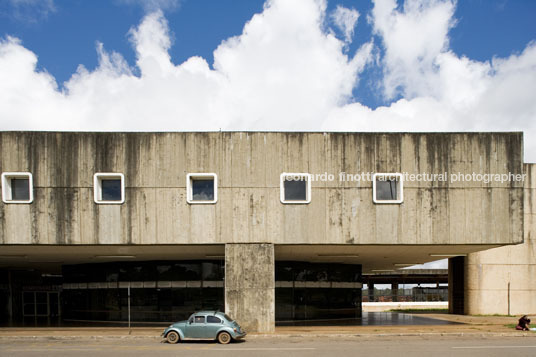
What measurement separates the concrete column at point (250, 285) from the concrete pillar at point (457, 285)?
62.6ft

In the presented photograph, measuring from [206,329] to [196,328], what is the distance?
1.36ft

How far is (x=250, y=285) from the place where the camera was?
787 inches

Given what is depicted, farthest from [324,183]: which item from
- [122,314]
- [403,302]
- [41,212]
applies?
[403,302]

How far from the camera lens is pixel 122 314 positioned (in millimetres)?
26922

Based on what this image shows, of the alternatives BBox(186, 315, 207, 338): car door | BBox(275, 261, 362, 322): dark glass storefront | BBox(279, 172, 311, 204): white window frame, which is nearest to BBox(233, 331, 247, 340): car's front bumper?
BBox(186, 315, 207, 338): car door

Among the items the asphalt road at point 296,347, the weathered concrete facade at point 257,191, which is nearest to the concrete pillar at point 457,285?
the weathered concrete facade at point 257,191

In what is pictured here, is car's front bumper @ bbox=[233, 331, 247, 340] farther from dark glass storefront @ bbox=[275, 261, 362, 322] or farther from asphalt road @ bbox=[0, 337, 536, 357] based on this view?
dark glass storefront @ bbox=[275, 261, 362, 322]

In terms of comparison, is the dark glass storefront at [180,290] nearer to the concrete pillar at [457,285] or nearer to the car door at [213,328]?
the concrete pillar at [457,285]

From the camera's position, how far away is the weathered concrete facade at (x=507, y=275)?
3162 centimetres

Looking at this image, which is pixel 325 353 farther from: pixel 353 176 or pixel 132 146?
pixel 132 146

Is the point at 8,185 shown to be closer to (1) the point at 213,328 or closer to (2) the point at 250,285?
(1) the point at 213,328

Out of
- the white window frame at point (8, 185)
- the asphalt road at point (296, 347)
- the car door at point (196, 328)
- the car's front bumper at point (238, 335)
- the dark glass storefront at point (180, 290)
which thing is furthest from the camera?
the dark glass storefront at point (180, 290)

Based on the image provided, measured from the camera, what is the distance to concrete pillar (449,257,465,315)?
108 feet

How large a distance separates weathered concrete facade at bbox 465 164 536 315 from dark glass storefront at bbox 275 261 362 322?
27.3ft
